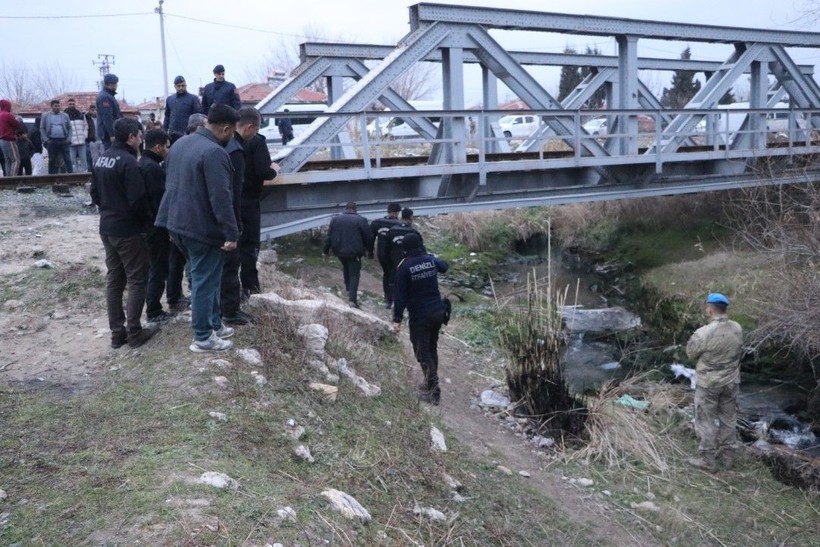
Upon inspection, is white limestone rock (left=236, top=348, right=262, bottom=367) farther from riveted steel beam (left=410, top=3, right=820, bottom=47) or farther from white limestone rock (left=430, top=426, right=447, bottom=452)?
riveted steel beam (left=410, top=3, right=820, bottom=47)

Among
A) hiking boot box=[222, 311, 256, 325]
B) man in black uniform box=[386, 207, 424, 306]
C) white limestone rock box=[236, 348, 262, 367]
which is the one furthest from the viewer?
man in black uniform box=[386, 207, 424, 306]

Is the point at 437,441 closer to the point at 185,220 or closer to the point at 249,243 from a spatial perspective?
the point at 249,243

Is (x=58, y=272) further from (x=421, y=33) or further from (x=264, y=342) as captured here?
(x=421, y=33)

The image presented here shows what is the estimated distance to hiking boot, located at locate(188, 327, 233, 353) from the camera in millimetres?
5867

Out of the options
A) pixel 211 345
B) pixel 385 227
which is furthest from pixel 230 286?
pixel 385 227

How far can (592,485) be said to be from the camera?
23.2 ft

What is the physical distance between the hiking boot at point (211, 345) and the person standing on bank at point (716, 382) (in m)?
4.54

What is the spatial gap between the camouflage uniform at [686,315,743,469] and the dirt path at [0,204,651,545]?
178 centimetres

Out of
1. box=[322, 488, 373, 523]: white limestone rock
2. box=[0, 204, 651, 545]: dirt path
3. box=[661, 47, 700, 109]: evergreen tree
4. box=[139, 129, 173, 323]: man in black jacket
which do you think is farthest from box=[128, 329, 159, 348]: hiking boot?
box=[661, 47, 700, 109]: evergreen tree

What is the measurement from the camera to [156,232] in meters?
6.64

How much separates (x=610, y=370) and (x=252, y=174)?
7.06 meters

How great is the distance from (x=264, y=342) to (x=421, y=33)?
604 centimetres

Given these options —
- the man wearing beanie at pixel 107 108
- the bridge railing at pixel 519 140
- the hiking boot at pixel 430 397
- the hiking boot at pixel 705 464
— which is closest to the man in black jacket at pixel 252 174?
the hiking boot at pixel 430 397

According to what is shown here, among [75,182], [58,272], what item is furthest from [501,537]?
[75,182]
